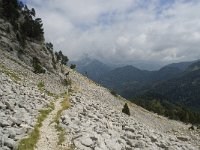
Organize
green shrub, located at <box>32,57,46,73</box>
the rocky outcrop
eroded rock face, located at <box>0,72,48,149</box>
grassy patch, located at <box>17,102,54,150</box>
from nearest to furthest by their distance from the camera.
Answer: grassy patch, located at <box>17,102,54,150</box>
eroded rock face, located at <box>0,72,48,149</box>
green shrub, located at <box>32,57,46,73</box>
the rocky outcrop

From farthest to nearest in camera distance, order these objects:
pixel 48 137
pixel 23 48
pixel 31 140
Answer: pixel 23 48 → pixel 48 137 → pixel 31 140

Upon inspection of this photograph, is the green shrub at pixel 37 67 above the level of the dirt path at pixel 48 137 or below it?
above

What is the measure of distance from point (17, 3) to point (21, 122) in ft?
328

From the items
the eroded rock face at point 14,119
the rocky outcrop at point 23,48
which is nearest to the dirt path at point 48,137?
the eroded rock face at point 14,119

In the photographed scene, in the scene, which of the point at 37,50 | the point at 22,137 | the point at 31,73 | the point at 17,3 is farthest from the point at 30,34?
the point at 22,137

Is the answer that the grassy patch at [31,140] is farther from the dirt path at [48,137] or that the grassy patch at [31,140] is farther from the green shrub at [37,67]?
the green shrub at [37,67]

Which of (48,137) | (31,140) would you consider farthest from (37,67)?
(31,140)

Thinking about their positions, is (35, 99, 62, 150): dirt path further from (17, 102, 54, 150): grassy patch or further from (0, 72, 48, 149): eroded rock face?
(0, 72, 48, 149): eroded rock face

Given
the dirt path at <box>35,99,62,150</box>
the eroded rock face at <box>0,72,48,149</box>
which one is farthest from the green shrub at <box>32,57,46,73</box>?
the dirt path at <box>35,99,62,150</box>

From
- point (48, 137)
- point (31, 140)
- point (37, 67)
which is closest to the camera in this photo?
point (31, 140)

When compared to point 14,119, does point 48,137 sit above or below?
below

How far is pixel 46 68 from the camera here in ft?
333


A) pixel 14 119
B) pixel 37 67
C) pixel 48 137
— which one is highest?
pixel 37 67

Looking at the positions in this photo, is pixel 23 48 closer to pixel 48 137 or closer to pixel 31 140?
pixel 48 137
